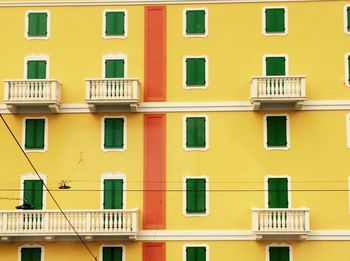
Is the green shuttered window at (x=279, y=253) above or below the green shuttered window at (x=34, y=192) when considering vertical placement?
below

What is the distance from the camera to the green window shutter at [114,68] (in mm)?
36625

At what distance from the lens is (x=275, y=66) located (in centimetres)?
3619

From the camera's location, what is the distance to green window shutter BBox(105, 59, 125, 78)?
36.6 meters

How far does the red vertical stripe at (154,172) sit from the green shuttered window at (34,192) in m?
4.76

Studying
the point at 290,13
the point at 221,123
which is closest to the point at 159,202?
the point at 221,123

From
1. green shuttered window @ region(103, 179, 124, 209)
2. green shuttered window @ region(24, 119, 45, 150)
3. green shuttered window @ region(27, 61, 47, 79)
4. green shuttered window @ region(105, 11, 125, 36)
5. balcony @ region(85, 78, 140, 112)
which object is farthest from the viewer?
green shuttered window @ region(105, 11, 125, 36)

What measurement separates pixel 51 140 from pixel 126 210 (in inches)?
194

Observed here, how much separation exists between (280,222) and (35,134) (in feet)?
38.6

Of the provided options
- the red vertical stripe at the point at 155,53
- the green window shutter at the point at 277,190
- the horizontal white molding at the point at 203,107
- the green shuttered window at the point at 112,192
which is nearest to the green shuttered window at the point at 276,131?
the horizontal white molding at the point at 203,107

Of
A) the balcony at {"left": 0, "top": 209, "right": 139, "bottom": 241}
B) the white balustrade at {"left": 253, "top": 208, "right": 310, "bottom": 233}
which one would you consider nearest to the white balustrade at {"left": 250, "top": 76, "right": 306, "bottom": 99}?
the white balustrade at {"left": 253, "top": 208, "right": 310, "bottom": 233}

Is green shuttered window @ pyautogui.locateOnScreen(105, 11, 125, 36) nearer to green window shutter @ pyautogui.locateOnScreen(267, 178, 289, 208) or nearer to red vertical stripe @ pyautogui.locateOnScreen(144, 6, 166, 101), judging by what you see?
red vertical stripe @ pyautogui.locateOnScreen(144, 6, 166, 101)

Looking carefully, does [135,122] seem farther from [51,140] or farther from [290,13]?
[290,13]

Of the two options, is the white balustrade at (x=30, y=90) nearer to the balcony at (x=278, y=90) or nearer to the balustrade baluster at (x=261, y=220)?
the balcony at (x=278, y=90)

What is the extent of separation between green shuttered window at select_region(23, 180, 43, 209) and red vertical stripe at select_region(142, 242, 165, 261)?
520 centimetres
